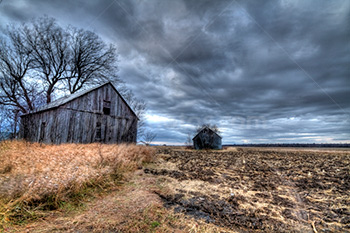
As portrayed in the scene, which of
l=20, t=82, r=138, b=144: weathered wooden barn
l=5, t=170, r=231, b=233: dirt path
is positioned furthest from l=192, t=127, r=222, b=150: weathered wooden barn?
l=5, t=170, r=231, b=233: dirt path

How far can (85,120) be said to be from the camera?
42.9 ft

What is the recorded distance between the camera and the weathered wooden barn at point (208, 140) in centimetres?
2881

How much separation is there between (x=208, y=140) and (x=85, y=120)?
69.0ft

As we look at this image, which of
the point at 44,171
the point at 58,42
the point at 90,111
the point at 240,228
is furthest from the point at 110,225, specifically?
the point at 58,42

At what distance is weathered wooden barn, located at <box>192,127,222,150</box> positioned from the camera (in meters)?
28.8

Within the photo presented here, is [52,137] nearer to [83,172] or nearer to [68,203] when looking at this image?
[83,172]

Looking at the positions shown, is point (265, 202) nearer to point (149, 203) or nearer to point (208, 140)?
point (149, 203)

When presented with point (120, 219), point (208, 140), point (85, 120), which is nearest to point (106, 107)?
point (85, 120)

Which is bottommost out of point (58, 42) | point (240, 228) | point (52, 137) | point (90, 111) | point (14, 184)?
point (240, 228)

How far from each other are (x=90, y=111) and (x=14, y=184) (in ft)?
37.1

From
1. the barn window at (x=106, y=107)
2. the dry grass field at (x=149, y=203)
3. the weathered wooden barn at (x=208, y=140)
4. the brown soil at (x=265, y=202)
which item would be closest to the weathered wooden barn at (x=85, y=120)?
the barn window at (x=106, y=107)

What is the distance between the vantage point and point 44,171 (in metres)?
3.61

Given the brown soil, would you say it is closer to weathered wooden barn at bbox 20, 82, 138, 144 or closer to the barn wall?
weathered wooden barn at bbox 20, 82, 138, 144

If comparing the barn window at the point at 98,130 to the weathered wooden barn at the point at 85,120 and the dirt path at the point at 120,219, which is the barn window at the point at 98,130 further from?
the dirt path at the point at 120,219
